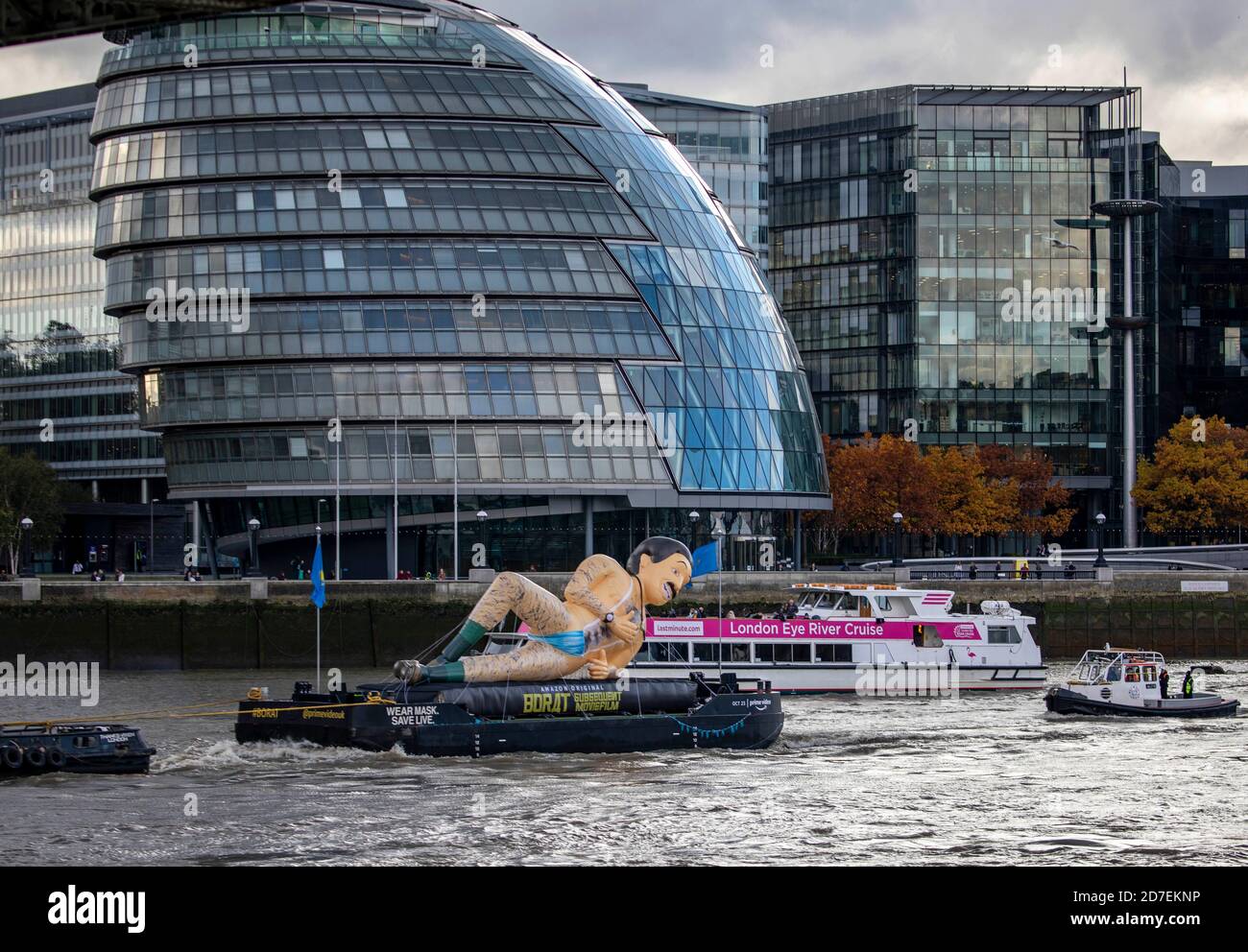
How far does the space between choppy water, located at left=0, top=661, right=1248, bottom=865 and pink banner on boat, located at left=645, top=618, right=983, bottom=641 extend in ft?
32.6

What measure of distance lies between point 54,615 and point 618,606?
34347 millimetres

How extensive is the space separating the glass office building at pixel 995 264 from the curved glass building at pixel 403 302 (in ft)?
140

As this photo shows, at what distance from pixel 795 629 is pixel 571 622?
15616mm

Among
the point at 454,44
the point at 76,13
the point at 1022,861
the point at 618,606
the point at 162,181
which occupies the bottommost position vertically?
the point at 1022,861

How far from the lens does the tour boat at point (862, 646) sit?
5962 centimetres

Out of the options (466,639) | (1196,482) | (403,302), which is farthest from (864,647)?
(1196,482)

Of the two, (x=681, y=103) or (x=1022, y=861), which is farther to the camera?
(x=681, y=103)

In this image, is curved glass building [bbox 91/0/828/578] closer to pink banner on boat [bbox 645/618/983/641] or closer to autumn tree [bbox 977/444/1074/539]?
autumn tree [bbox 977/444/1074/539]

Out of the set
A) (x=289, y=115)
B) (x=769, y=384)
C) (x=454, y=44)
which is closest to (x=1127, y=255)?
(x=769, y=384)

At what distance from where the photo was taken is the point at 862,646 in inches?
2391

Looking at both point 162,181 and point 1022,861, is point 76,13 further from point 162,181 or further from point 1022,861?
point 162,181

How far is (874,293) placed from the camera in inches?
5413

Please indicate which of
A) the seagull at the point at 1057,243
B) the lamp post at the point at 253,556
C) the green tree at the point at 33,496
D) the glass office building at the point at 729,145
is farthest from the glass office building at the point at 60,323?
the seagull at the point at 1057,243

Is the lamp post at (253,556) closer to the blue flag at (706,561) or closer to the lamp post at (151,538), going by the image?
the lamp post at (151,538)
